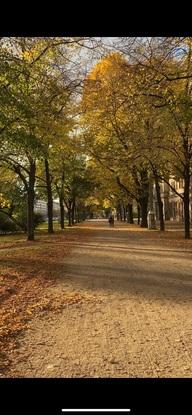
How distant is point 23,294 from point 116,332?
3646 millimetres

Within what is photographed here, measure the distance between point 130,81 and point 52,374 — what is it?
13.7m

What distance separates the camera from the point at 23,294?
10.2 metres

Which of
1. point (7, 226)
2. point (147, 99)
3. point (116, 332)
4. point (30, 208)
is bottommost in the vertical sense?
point (116, 332)

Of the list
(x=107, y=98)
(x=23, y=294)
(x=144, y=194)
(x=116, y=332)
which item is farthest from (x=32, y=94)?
(x=144, y=194)

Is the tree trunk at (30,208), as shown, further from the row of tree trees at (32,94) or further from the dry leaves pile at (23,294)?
the dry leaves pile at (23,294)

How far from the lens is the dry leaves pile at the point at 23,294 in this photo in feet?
23.0

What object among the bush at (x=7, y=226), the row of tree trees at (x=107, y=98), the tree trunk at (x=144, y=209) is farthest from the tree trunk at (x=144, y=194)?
the bush at (x=7, y=226)

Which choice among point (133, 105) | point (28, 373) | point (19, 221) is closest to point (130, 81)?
point (133, 105)

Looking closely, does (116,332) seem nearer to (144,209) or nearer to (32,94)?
(32,94)

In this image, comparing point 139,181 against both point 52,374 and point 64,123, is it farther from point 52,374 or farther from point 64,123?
point 52,374

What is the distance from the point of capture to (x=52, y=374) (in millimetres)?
5211

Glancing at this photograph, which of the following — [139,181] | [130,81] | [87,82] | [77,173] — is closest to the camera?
[130,81]

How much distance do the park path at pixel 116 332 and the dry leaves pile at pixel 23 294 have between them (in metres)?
0.19
